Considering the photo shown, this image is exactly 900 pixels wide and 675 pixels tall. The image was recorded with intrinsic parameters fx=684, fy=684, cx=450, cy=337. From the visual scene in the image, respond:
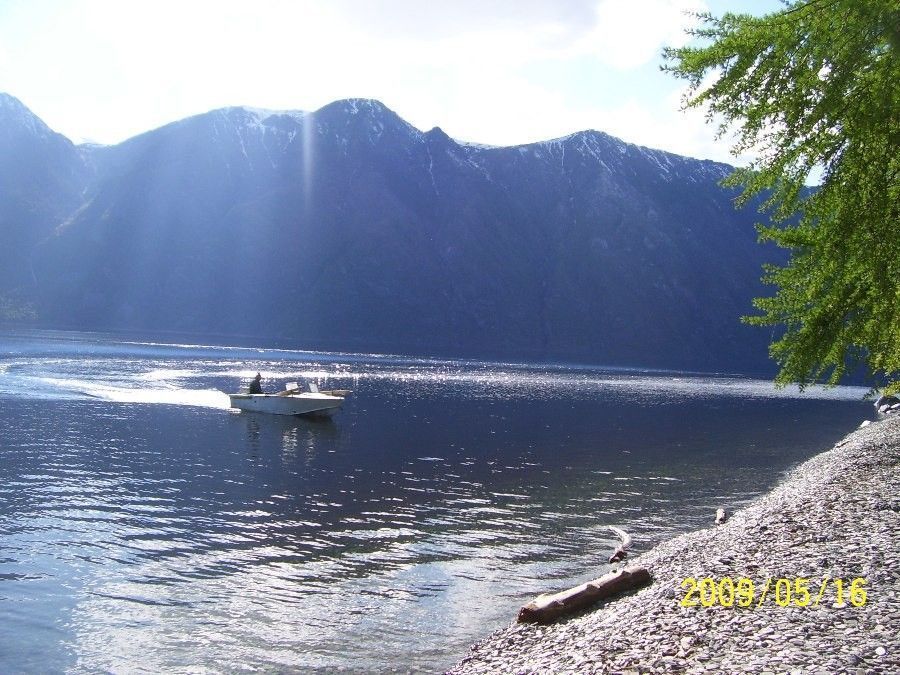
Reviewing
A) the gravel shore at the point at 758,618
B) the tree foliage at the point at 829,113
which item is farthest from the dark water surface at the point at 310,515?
the tree foliage at the point at 829,113

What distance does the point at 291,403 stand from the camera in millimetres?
60938

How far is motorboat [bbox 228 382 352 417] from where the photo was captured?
197 ft

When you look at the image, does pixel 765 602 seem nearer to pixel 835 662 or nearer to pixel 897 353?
pixel 835 662

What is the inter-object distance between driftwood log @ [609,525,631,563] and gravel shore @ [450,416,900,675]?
2851 mm

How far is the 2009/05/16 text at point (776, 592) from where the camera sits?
11.6 meters

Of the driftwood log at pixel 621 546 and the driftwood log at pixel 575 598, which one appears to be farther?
the driftwood log at pixel 621 546

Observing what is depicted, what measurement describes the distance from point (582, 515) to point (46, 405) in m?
46.7

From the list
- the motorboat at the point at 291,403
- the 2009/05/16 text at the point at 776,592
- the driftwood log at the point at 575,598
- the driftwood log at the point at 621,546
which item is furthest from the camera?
the motorboat at the point at 291,403

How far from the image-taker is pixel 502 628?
16.8m

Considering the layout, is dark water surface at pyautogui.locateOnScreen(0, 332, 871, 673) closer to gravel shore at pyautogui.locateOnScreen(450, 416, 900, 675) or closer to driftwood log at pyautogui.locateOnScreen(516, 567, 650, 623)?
driftwood log at pyautogui.locateOnScreen(516, 567, 650, 623)

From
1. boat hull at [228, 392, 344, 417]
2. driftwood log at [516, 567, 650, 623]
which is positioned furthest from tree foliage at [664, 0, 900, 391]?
boat hull at [228, 392, 344, 417]

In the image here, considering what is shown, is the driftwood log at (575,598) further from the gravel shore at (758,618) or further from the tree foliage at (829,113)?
the tree foliage at (829,113)

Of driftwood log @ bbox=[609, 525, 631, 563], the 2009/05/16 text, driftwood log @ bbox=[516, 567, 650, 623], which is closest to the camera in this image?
the 2009/05/16 text

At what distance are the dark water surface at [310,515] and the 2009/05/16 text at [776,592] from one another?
19.3ft
